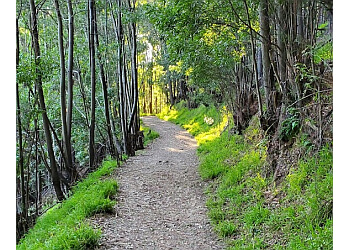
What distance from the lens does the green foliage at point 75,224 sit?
4734 mm

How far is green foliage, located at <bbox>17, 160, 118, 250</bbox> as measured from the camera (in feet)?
15.5

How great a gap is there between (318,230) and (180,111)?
23737 millimetres

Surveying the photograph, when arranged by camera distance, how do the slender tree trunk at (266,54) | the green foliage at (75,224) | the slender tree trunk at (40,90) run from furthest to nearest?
1. the slender tree trunk at (40,90)
2. the slender tree trunk at (266,54)
3. the green foliage at (75,224)

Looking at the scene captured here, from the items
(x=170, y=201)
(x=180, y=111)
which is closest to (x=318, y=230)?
(x=170, y=201)

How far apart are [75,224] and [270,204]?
3.35 meters

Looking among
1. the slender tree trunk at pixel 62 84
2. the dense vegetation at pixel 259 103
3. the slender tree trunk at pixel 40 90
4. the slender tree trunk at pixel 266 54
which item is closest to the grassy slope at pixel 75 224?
the slender tree trunk at pixel 40 90

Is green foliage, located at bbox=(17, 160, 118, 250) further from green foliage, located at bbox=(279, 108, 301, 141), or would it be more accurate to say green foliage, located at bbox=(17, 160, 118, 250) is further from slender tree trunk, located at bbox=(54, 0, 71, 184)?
green foliage, located at bbox=(279, 108, 301, 141)

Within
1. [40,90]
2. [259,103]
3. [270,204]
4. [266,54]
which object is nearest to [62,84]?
[40,90]

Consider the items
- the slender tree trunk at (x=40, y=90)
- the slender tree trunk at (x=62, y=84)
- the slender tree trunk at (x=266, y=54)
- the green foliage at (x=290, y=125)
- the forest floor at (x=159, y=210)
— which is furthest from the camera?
the slender tree trunk at (x=62, y=84)

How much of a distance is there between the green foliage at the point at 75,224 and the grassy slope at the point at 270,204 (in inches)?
81.5

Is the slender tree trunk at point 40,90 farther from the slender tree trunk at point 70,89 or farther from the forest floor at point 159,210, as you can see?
the forest floor at point 159,210

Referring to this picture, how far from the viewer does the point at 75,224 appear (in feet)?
18.4

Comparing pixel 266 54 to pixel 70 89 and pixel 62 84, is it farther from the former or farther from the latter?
pixel 70 89
